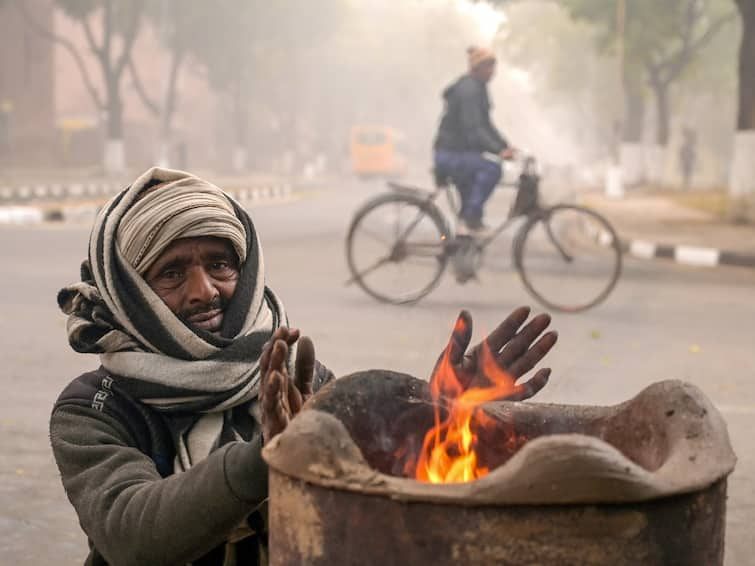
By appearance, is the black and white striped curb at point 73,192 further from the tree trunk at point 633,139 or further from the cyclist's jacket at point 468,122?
the cyclist's jacket at point 468,122

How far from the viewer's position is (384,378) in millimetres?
2193

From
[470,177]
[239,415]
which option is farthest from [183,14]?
[239,415]

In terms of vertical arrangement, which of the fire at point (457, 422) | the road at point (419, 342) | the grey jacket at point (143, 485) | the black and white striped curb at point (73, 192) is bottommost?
the black and white striped curb at point (73, 192)

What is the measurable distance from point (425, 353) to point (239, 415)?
201 inches

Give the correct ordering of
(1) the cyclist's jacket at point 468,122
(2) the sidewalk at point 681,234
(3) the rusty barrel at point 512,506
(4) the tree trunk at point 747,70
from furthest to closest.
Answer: (4) the tree trunk at point 747,70 < (2) the sidewalk at point 681,234 < (1) the cyclist's jacket at point 468,122 < (3) the rusty barrel at point 512,506

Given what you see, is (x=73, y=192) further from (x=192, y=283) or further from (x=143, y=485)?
(x=143, y=485)

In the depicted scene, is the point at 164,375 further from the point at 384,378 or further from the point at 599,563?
the point at 599,563

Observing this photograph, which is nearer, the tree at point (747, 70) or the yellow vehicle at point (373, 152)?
the tree at point (747, 70)

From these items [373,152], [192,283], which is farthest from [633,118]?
[192,283]

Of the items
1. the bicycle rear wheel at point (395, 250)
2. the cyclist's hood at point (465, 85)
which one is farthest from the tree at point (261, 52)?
the bicycle rear wheel at point (395, 250)

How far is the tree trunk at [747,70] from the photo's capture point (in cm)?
1805

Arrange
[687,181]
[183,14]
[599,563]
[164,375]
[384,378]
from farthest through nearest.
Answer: [183,14], [687,181], [164,375], [384,378], [599,563]

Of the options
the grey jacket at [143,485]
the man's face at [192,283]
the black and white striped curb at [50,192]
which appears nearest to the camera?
the grey jacket at [143,485]

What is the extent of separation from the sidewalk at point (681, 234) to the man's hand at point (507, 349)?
455 inches
